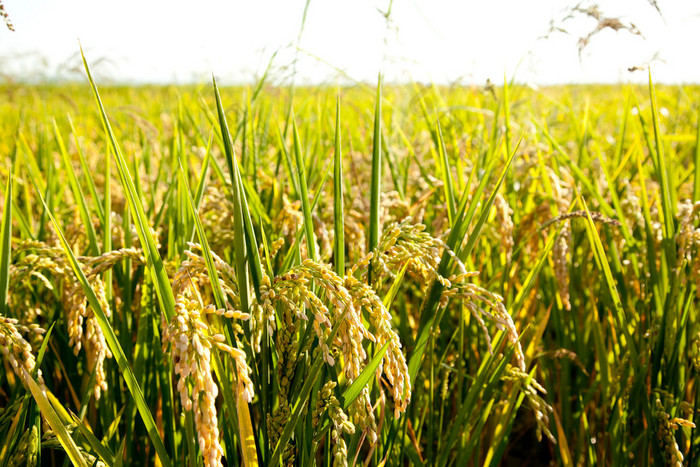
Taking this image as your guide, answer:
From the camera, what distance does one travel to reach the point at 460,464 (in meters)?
1.18

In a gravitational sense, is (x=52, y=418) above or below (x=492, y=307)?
below

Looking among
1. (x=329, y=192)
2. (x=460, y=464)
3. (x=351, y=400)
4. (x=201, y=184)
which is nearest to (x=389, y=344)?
(x=351, y=400)

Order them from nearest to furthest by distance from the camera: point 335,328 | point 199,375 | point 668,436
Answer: point 199,375 → point 335,328 → point 668,436

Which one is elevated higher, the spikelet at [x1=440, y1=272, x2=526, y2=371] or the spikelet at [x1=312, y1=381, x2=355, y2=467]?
the spikelet at [x1=440, y1=272, x2=526, y2=371]

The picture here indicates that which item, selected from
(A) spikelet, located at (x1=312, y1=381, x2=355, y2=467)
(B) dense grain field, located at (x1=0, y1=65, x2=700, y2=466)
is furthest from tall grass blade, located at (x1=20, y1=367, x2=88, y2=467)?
(A) spikelet, located at (x1=312, y1=381, x2=355, y2=467)

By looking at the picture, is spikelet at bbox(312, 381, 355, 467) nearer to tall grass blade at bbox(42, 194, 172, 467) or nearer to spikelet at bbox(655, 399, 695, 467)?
tall grass blade at bbox(42, 194, 172, 467)

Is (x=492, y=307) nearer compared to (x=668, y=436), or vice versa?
(x=492, y=307)

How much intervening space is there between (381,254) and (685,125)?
141 inches

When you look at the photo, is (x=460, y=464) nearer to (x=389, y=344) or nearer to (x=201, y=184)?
(x=389, y=344)

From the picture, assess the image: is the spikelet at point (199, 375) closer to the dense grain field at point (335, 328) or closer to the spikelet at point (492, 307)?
the dense grain field at point (335, 328)

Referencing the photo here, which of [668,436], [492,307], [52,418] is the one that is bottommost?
[668,436]

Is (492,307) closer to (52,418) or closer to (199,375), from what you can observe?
(199,375)

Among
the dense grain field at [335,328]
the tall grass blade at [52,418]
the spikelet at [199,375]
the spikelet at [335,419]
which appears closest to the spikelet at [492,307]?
the dense grain field at [335,328]

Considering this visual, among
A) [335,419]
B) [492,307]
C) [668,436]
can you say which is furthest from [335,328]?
[668,436]
